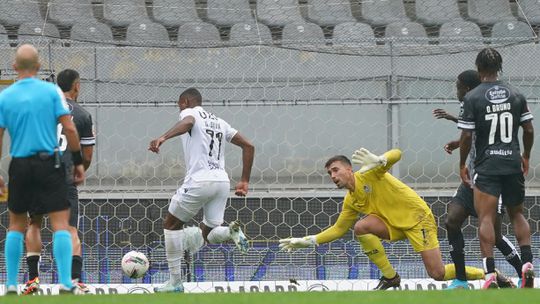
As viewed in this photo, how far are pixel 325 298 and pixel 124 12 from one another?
903 centimetres

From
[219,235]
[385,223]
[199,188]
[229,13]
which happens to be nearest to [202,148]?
[199,188]

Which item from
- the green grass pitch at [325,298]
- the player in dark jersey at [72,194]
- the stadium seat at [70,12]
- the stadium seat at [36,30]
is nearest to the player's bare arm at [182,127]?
the player in dark jersey at [72,194]

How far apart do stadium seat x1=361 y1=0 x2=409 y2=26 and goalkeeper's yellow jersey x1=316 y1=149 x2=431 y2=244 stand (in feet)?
19.3

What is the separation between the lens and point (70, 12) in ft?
43.5

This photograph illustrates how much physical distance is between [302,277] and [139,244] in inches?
62.7

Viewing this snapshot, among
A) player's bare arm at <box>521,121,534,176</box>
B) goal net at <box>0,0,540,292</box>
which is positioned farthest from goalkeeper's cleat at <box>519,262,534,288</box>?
goal net at <box>0,0,540,292</box>

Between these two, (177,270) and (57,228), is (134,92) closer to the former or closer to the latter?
(177,270)

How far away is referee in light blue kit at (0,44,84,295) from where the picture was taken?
628 cm

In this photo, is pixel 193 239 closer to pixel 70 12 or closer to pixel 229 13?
pixel 70 12

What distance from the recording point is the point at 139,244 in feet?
32.5

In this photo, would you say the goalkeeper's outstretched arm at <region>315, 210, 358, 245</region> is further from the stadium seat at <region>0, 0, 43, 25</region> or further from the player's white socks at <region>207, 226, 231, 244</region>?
the stadium seat at <region>0, 0, 43, 25</region>

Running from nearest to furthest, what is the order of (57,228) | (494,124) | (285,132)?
(57,228)
(494,124)
(285,132)

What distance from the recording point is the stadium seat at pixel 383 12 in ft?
46.9

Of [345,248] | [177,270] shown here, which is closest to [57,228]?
[177,270]
